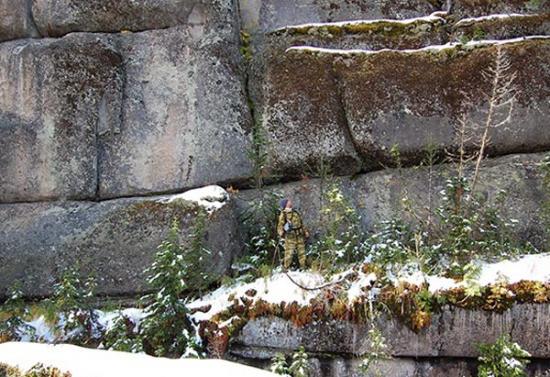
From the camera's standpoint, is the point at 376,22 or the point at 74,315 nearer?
the point at 74,315

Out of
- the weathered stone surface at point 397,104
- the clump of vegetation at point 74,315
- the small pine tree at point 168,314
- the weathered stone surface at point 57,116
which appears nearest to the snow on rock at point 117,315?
the clump of vegetation at point 74,315

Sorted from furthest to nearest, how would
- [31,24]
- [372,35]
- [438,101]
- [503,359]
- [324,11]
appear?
[324,11]
[31,24]
[372,35]
[438,101]
[503,359]

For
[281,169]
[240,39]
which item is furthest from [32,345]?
[240,39]

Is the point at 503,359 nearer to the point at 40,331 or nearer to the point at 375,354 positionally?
the point at 375,354

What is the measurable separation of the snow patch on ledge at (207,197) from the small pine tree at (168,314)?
182 cm

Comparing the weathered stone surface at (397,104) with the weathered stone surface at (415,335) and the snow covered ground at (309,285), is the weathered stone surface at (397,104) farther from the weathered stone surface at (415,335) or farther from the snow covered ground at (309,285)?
the weathered stone surface at (415,335)

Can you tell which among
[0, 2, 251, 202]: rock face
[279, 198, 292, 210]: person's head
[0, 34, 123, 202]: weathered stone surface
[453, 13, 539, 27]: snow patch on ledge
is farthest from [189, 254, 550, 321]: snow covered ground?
[453, 13, 539, 27]: snow patch on ledge

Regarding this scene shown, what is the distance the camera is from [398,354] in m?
7.17

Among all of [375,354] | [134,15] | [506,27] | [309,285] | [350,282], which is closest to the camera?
[375,354]

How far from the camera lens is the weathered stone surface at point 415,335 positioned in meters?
6.90

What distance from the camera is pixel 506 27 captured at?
1095cm

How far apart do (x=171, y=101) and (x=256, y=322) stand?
4.92 m

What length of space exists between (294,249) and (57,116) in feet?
16.3

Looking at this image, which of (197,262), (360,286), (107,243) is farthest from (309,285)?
(107,243)
